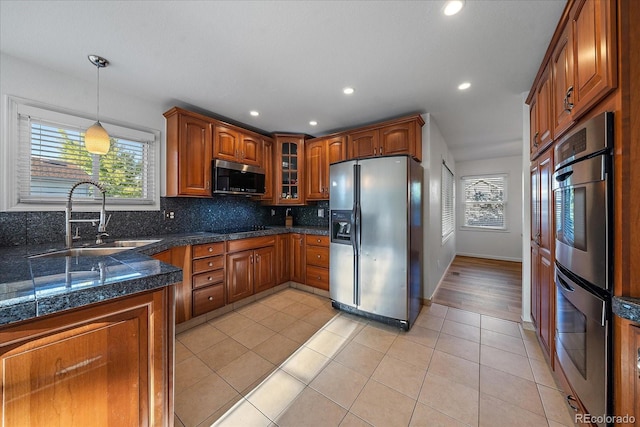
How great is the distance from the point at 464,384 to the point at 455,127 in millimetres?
3243

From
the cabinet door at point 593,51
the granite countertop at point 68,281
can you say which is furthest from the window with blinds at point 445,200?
the granite countertop at point 68,281

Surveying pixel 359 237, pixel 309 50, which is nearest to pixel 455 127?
pixel 359 237

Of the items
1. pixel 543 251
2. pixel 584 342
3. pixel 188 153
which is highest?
pixel 188 153

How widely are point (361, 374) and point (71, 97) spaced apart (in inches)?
138

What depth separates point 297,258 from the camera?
344cm

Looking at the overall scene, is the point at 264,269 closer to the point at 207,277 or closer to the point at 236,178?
the point at 207,277

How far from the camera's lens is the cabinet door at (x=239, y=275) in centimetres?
272

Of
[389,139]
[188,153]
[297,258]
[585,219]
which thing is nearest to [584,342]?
[585,219]

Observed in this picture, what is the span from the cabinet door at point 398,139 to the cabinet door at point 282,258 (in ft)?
6.02

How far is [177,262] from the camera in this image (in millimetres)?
2252

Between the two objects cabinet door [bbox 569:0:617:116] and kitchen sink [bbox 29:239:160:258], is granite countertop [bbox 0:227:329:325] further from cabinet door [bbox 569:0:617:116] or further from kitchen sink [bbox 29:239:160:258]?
cabinet door [bbox 569:0:617:116]

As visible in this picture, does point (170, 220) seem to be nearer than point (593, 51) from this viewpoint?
No

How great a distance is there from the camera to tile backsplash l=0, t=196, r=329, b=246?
6.19 ft

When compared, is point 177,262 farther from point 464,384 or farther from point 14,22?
point 464,384
